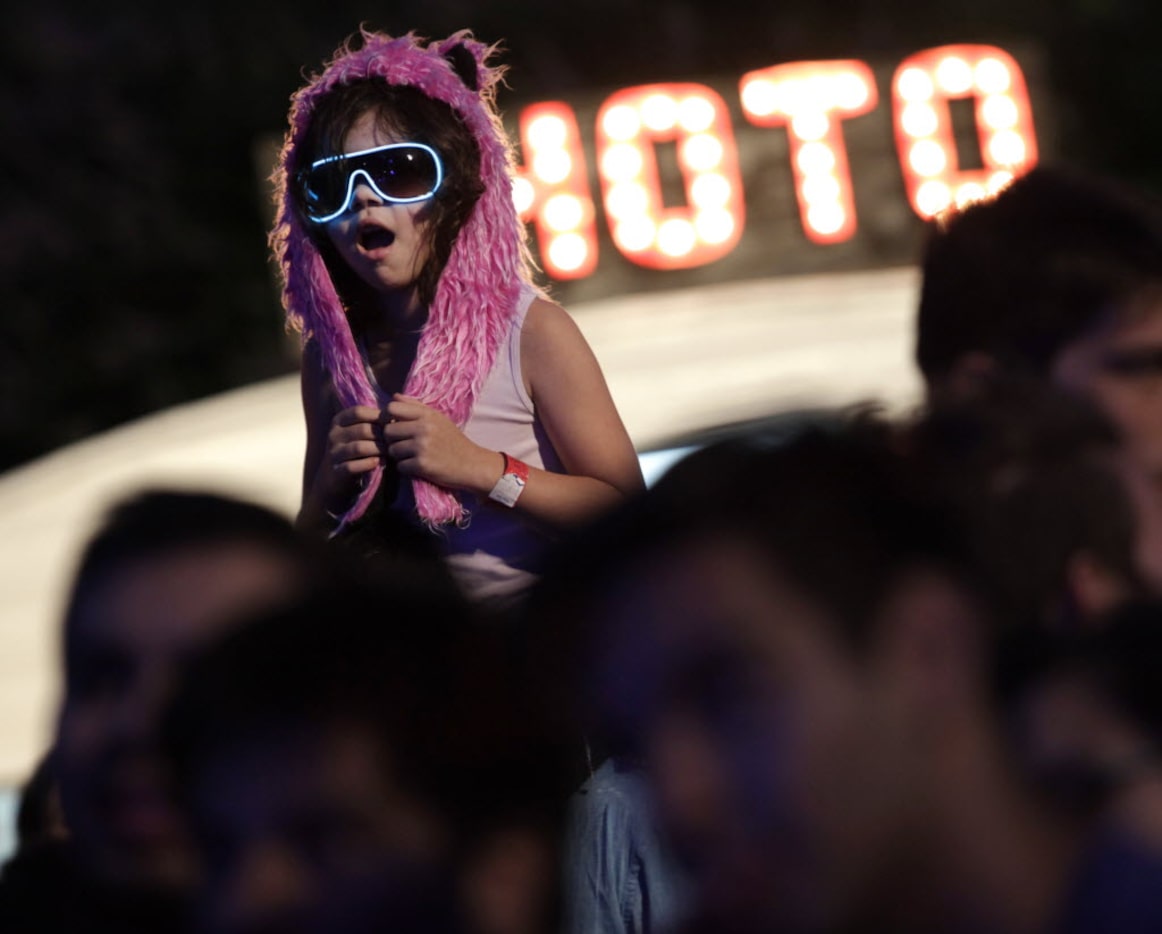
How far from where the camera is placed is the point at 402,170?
1.91 metres

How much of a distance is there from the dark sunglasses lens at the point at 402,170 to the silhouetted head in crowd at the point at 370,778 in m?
0.99

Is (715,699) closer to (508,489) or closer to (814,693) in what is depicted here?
(814,693)

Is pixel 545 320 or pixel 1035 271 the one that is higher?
pixel 1035 271

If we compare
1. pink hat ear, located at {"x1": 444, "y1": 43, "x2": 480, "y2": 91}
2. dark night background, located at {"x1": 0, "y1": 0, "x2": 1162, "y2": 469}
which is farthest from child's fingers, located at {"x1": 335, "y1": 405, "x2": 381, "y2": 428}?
dark night background, located at {"x1": 0, "y1": 0, "x2": 1162, "y2": 469}

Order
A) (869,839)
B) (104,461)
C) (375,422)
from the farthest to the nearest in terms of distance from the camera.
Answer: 1. (104,461)
2. (375,422)
3. (869,839)

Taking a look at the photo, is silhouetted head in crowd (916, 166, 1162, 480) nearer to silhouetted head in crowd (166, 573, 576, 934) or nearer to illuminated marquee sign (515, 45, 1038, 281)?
silhouetted head in crowd (166, 573, 576, 934)

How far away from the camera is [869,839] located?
77cm

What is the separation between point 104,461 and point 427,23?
197 centimetres

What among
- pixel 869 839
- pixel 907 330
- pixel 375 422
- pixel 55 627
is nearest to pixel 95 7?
pixel 907 330

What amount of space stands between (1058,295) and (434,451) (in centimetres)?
80

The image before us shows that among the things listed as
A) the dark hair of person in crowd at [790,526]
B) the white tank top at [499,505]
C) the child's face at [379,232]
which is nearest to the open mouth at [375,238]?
the child's face at [379,232]

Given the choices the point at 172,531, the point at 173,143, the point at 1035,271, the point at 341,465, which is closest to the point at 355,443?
the point at 341,465

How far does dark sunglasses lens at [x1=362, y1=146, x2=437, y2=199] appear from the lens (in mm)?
1898

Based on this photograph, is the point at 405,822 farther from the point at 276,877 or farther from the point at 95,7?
the point at 95,7
